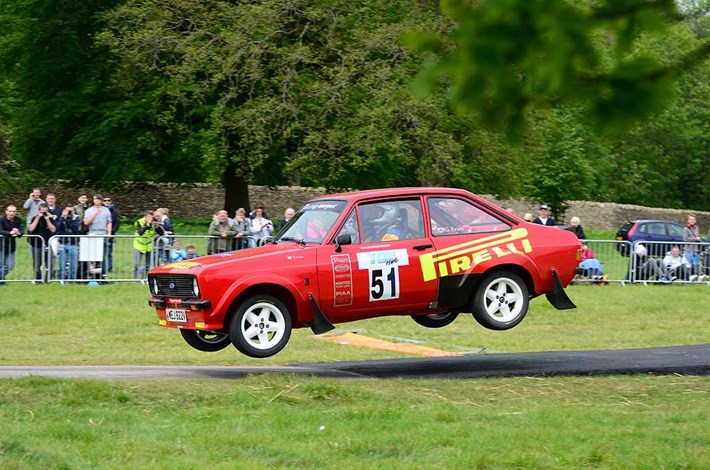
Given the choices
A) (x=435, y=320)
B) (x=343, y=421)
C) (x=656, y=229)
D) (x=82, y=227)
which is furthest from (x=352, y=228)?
(x=656, y=229)

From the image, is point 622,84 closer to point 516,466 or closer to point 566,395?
Result: point 516,466

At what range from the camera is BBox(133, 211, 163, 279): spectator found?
77.3ft

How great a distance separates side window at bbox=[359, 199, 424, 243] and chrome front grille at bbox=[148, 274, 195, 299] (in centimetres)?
211

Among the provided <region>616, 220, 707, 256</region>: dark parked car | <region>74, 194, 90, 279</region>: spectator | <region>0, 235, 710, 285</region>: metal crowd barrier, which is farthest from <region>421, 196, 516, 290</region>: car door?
<region>616, 220, 707, 256</region>: dark parked car

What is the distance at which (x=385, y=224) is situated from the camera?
14148 millimetres

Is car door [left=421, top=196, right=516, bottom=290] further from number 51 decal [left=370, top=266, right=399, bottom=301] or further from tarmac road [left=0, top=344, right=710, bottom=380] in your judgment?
tarmac road [left=0, top=344, right=710, bottom=380]

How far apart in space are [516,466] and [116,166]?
34.3 m

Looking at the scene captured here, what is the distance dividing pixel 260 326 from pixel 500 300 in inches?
120

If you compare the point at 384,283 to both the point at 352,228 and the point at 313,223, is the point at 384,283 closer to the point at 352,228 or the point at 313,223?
the point at 352,228

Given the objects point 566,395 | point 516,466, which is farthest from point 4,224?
point 516,466

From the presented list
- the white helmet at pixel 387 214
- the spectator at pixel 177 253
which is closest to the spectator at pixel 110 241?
the spectator at pixel 177 253

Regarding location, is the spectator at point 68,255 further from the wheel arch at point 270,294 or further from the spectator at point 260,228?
the wheel arch at point 270,294

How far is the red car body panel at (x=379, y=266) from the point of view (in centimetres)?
1327

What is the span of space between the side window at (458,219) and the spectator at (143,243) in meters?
10.4
